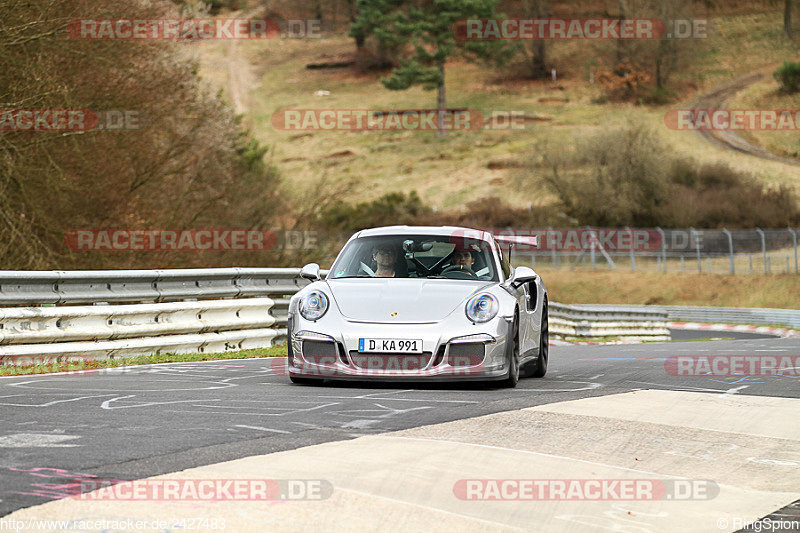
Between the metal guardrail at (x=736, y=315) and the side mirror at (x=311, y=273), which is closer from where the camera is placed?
the side mirror at (x=311, y=273)

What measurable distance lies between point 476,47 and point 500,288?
3182 inches

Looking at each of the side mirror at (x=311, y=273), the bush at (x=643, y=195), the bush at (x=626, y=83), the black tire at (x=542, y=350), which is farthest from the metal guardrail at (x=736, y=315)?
the bush at (x=626, y=83)

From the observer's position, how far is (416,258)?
10828 mm

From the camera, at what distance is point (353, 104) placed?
107062 mm

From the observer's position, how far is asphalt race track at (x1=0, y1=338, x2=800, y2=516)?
217 inches

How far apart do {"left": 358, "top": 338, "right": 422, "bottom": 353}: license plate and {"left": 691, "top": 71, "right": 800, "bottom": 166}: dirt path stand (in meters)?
75.7

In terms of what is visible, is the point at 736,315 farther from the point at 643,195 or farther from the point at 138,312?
the point at 138,312

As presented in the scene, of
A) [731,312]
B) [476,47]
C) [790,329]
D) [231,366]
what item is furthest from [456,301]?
[476,47]

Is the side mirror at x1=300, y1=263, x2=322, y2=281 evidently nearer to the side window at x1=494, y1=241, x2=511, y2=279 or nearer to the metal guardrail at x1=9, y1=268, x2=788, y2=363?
the side window at x1=494, y1=241, x2=511, y2=279

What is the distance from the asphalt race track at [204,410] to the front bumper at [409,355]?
17 centimetres

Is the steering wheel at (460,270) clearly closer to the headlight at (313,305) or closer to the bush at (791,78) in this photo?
the headlight at (313,305)

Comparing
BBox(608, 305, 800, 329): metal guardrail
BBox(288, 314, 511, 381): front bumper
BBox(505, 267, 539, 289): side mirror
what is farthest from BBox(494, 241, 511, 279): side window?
BBox(608, 305, 800, 329): metal guardrail

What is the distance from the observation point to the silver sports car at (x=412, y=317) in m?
9.41

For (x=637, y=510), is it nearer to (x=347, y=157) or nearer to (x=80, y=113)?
(x=80, y=113)
